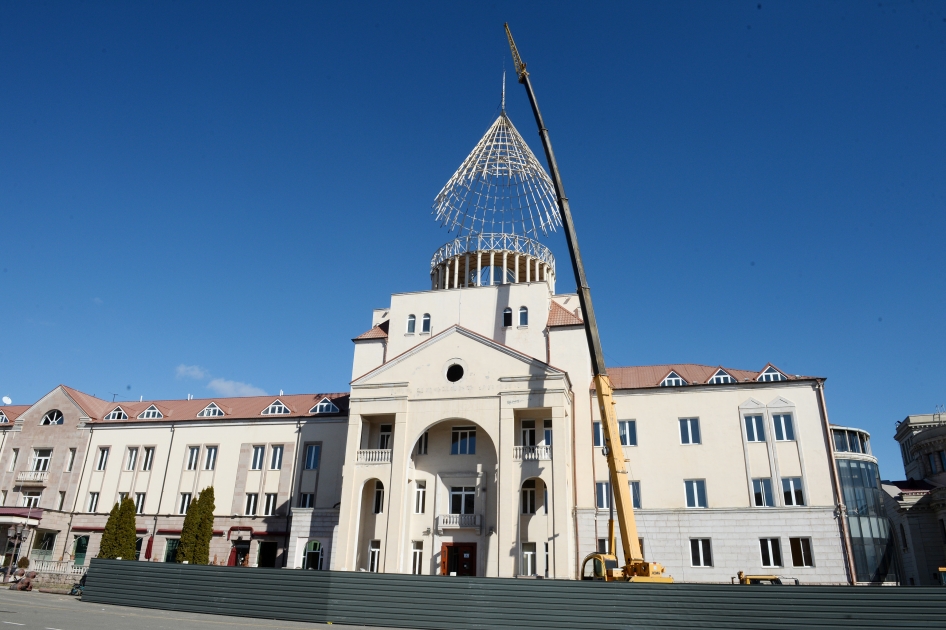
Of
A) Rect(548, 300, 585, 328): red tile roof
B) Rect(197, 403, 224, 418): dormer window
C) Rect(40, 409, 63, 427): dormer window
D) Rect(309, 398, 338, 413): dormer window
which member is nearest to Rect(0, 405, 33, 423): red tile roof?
Rect(40, 409, 63, 427): dormer window

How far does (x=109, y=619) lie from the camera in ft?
75.6

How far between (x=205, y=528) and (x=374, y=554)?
Answer: 1323cm

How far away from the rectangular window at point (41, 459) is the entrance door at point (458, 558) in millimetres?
36054

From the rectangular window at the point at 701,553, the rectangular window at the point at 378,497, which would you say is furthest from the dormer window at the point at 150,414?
the rectangular window at the point at 701,553

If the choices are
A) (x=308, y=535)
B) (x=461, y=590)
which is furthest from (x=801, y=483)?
(x=308, y=535)

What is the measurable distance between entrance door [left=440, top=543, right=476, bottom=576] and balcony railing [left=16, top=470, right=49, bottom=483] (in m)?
35.1

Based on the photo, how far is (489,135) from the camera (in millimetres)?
43531

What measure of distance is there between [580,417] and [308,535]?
63.2 feet

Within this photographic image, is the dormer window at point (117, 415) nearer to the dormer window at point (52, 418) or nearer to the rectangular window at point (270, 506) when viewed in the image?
the dormer window at point (52, 418)

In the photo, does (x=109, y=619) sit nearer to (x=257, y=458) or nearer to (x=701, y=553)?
(x=257, y=458)

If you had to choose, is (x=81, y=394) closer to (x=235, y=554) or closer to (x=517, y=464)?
(x=235, y=554)

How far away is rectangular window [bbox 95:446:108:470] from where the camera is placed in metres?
53.1

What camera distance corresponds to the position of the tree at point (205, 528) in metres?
44.2

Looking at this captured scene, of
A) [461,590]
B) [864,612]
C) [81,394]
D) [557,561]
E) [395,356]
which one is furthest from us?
[81,394]
